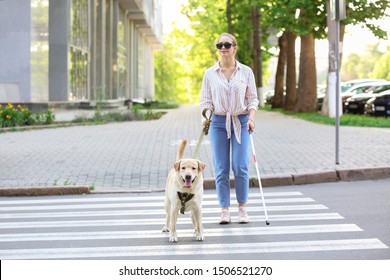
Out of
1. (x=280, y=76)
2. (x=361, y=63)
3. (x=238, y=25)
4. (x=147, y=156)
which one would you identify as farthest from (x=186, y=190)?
(x=361, y=63)

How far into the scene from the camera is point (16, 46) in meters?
31.4

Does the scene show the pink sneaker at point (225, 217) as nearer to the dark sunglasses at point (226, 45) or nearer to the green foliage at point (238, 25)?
the dark sunglasses at point (226, 45)

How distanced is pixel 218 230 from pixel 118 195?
11.9 ft

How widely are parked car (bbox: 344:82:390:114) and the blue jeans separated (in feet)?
104

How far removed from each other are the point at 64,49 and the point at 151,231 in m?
29.2

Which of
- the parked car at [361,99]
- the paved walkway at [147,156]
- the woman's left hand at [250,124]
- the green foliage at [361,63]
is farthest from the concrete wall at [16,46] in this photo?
the green foliage at [361,63]

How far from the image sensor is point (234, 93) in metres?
8.67

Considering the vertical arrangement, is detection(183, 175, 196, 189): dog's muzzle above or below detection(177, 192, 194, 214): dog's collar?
above

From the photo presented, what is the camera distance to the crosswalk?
745cm

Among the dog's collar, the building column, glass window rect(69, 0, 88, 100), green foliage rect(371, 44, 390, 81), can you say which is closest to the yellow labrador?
the dog's collar

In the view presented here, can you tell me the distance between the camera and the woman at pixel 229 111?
28.5 feet

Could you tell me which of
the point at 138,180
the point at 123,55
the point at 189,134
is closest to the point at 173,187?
the point at 138,180

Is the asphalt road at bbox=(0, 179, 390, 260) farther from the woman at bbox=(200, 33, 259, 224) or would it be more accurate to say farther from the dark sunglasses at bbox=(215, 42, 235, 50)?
the dark sunglasses at bbox=(215, 42, 235, 50)
